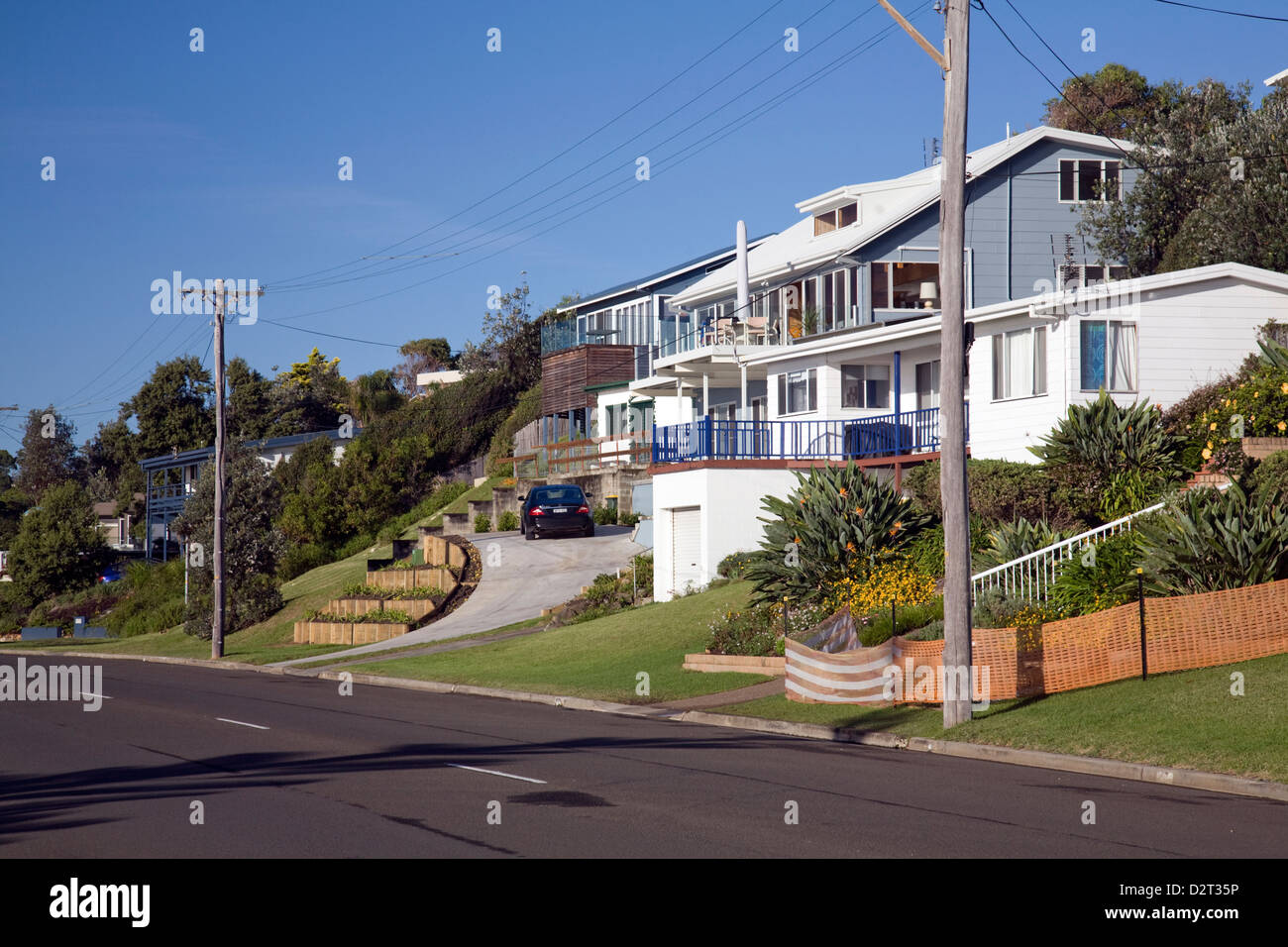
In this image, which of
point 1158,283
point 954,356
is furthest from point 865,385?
point 954,356

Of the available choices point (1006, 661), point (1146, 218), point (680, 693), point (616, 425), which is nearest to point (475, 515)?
point (616, 425)

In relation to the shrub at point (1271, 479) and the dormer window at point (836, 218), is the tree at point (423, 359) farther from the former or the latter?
the shrub at point (1271, 479)

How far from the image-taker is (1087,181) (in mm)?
43219

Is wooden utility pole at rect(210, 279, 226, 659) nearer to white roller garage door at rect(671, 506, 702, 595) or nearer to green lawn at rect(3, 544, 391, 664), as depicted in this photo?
green lawn at rect(3, 544, 391, 664)

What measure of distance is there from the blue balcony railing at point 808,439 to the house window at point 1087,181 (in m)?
12.9

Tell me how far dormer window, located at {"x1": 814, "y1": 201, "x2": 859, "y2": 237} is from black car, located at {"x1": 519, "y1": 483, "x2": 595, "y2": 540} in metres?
13.1

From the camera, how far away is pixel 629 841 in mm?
9508

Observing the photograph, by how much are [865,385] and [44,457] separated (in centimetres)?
8534

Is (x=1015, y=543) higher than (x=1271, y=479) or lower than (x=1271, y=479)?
lower

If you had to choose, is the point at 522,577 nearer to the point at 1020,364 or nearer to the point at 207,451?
the point at 1020,364

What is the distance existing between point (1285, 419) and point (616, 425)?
3607cm

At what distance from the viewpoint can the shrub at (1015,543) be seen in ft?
71.7

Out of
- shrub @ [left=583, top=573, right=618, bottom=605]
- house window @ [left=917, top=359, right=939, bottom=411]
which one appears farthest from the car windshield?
house window @ [left=917, top=359, right=939, bottom=411]
